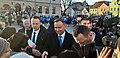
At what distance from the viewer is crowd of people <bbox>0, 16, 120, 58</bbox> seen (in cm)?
238

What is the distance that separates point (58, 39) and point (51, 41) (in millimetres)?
118

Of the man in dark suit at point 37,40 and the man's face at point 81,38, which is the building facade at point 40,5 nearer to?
the man in dark suit at point 37,40

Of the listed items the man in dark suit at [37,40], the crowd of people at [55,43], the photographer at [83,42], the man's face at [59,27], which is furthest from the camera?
the man's face at [59,27]

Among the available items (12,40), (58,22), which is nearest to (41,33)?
(58,22)

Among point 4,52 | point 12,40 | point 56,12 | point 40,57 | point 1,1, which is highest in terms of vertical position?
point 4,52

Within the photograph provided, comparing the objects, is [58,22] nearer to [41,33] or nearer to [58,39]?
[58,39]

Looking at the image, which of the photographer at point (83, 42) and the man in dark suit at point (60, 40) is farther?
the man in dark suit at point (60, 40)

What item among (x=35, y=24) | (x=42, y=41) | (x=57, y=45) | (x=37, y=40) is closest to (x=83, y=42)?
(x=57, y=45)

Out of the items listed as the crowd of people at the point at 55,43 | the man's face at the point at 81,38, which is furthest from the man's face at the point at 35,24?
the man's face at the point at 81,38

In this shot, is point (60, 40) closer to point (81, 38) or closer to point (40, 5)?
point (81, 38)

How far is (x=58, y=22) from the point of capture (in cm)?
428

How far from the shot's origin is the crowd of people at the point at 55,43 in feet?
7.80

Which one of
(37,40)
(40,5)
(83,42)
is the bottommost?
(40,5)

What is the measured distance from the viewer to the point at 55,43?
4.20 meters
